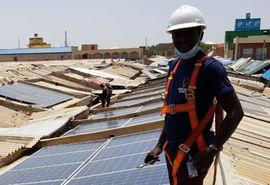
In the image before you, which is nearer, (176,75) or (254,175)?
(176,75)

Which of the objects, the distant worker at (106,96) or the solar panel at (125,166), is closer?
the solar panel at (125,166)

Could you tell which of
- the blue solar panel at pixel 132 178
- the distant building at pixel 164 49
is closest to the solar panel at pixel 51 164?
the blue solar panel at pixel 132 178

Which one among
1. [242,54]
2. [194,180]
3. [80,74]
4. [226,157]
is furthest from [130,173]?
[242,54]

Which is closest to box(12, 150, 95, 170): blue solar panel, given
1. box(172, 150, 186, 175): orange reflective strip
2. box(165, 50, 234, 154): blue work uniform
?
box(172, 150, 186, 175): orange reflective strip

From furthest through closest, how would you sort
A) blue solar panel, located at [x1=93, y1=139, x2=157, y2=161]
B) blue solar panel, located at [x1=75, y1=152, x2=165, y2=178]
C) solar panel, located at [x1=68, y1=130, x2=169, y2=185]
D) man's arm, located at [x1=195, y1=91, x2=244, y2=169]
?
blue solar panel, located at [x1=93, y1=139, x2=157, y2=161]
blue solar panel, located at [x1=75, y1=152, x2=165, y2=178]
solar panel, located at [x1=68, y1=130, x2=169, y2=185]
man's arm, located at [x1=195, y1=91, x2=244, y2=169]

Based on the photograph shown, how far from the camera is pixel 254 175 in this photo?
4.45 metres

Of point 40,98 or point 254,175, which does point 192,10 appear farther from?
point 40,98

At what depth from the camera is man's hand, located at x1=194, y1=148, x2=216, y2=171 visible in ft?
8.40

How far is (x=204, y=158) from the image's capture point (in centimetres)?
258

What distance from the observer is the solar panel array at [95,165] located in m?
4.51

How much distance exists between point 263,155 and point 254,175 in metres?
1.23

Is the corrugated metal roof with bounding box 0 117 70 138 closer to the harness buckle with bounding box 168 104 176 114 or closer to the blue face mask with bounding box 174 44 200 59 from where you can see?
the harness buckle with bounding box 168 104 176 114

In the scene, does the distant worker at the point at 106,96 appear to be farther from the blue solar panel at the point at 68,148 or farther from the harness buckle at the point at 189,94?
the harness buckle at the point at 189,94

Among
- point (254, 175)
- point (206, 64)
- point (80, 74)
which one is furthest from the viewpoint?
point (80, 74)
